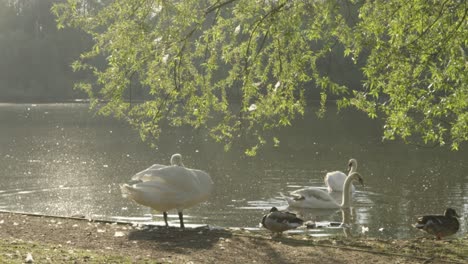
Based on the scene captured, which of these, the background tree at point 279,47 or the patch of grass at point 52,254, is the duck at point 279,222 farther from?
the patch of grass at point 52,254

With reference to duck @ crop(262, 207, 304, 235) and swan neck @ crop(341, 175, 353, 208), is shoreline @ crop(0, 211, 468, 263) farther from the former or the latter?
swan neck @ crop(341, 175, 353, 208)

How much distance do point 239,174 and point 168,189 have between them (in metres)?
11.4

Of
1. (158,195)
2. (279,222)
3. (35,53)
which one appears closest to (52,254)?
(158,195)

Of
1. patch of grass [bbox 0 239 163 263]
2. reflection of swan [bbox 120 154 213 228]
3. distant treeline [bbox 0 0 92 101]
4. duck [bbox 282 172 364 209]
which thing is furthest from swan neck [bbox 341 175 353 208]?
distant treeline [bbox 0 0 92 101]

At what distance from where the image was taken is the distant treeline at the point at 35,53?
91.7 m

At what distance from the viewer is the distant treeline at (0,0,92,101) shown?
91.7 meters

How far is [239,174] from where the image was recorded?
81.1 feet

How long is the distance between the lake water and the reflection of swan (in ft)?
8.15

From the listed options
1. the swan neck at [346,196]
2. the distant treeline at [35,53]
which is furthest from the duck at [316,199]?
the distant treeline at [35,53]

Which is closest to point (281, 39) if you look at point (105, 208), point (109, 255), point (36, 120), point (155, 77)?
point (155, 77)

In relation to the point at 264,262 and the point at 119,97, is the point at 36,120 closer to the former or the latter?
the point at 119,97

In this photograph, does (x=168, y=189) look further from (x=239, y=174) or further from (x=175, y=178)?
(x=239, y=174)

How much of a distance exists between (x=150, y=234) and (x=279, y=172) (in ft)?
42.6

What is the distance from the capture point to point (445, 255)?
11375 millimetres
